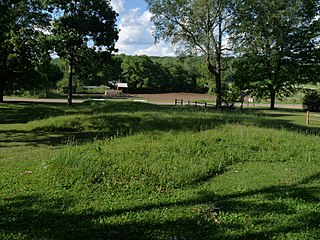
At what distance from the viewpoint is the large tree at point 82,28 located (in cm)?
2934

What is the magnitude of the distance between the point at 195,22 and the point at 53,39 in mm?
13141

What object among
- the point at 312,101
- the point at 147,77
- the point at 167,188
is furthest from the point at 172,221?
the point at 147,77

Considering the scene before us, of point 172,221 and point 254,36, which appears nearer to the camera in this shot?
point 172,221

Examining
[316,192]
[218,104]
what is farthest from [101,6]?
[316,192]

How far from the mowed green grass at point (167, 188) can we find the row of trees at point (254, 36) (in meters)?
22.8

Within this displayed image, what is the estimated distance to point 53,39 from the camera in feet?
92.8

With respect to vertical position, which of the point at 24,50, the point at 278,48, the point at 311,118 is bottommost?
the point at 311,118

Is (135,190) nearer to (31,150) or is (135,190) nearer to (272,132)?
(31,150)

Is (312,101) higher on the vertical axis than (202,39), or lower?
lower

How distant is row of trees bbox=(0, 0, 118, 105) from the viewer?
90.4 feet

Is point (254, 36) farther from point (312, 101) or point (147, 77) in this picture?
point (147, 77)

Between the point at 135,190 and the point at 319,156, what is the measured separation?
5455 mm

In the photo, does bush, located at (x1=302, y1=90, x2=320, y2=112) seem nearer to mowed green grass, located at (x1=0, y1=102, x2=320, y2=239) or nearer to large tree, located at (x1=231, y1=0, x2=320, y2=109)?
large tree, located at (x1=231, y1=0, x2=320, y2=109)

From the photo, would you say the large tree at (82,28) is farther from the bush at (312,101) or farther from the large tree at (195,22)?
the bush at (312,101)
